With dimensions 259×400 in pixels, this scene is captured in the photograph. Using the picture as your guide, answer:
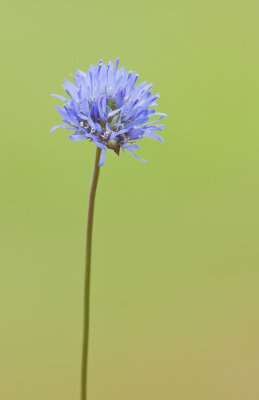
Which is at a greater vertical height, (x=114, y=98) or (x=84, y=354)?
(x=114, y=98)

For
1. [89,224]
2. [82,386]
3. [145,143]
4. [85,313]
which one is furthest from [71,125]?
[145,143]

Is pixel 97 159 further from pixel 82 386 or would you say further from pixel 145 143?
pixel 145 143

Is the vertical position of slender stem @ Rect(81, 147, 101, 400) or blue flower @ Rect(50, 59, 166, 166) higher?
blue flower @ Rect(50, 59, 166, 166)

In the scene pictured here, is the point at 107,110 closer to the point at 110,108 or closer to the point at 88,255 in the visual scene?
the point at 110,108

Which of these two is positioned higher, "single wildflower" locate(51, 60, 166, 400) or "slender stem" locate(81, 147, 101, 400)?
"single wildflower" locate(51, 60, 166, 400)

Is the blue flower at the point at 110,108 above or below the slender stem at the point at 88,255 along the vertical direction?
above

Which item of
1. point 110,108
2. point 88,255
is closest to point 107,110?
point 110,108

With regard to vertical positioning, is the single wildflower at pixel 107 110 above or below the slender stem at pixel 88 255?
above

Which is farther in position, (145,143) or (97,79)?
(145,143)
